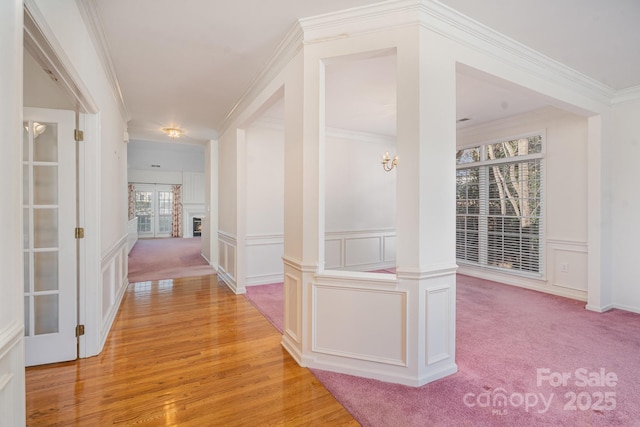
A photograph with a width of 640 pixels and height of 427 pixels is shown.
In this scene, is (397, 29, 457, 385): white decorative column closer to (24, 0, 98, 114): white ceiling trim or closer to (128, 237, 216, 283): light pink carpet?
(24, 0, 98, 114): white ceiling trim

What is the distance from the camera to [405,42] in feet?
6.93

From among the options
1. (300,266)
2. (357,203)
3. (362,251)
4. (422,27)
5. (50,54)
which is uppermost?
(422,27)

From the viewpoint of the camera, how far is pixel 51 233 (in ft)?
7.93

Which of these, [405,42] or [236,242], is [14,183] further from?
[236,242]

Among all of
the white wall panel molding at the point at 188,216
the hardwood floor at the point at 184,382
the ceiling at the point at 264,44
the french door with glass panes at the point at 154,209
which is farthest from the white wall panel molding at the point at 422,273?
the french door with glass panes at the point at 154,209

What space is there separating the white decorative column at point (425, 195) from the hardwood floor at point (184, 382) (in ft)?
2.59

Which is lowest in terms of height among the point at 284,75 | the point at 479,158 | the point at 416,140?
the point at 416,140

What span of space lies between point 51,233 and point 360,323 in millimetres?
2608

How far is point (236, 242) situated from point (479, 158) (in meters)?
4.42

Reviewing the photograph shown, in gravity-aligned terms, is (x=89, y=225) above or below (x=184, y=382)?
above

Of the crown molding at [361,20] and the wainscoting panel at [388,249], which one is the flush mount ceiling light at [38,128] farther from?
the wainscoting panel at [388,249]

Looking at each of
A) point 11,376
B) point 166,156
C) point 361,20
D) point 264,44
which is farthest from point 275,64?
point 166,156

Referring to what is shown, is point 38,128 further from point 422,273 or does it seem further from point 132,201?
point 132,201

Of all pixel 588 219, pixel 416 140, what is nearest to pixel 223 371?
pixel 416 140
